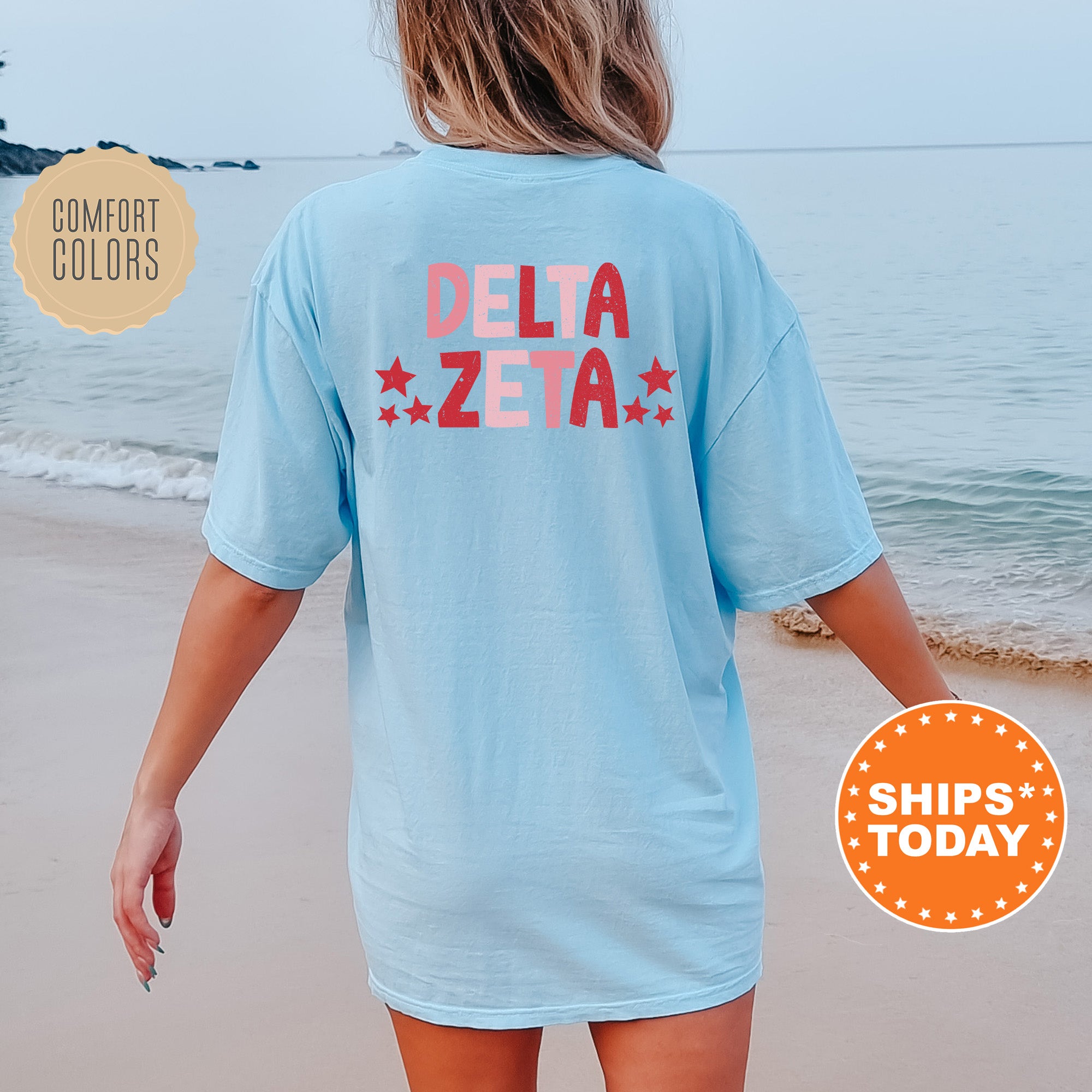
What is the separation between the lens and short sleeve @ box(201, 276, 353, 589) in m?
0.73

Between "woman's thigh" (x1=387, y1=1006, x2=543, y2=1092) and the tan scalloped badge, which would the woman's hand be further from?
the tan scalloped badge

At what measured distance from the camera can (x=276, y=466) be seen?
2.42 ft

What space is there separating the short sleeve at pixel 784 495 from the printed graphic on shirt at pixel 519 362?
6 cm

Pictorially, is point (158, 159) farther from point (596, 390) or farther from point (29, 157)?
point (596, 390)

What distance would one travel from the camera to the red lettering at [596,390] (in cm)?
68

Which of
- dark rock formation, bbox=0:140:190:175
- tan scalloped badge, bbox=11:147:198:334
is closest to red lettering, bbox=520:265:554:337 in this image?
tan scalloped badge, bbox=11:147:198:334

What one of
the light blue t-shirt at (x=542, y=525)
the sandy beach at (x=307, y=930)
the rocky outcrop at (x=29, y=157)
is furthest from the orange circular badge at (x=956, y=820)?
the rocky outcrop at (x=29, y=157)

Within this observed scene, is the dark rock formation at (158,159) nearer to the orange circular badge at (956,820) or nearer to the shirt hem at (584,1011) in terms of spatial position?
the orange circular badge at (956,820)

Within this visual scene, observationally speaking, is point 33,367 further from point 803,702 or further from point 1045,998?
point 1045,998

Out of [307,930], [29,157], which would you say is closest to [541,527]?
[307,930]

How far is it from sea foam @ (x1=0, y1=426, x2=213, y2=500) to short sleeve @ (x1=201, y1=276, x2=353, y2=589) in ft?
13.9

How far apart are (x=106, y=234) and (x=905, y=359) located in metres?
4.63

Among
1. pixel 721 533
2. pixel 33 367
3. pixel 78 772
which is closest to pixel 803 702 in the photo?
pixel 78 772

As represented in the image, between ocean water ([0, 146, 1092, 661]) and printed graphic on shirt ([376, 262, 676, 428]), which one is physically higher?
printed graphic on shirt ([376, 262, 676, 428])
